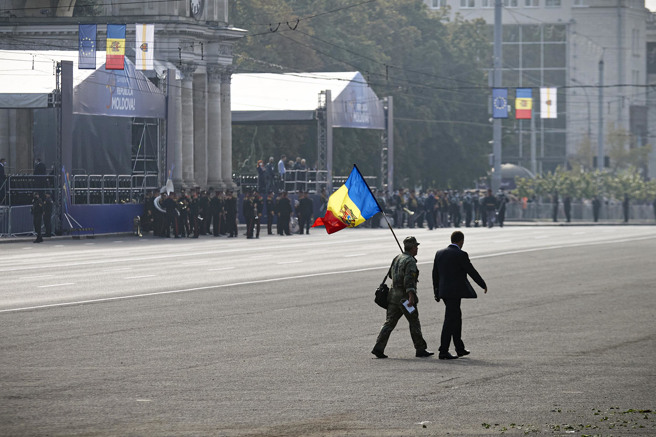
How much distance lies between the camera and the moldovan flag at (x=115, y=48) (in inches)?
1732

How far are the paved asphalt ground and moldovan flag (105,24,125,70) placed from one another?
14.4 m

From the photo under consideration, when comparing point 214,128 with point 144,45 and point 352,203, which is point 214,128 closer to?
point 144,45

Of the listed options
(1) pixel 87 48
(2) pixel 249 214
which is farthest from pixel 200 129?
(1) pixel 87 48

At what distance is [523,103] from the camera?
214ft

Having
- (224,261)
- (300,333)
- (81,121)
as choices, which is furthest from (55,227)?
(300,333)

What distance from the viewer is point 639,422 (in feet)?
35.3

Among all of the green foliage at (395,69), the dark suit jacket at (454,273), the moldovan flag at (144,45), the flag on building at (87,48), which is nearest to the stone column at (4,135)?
the moldovan flag at (144,45)

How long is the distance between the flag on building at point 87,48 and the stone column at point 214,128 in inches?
509

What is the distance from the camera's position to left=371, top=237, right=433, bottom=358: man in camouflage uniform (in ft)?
48.2

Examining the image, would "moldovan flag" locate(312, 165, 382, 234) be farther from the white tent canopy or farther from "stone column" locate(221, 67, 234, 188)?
"stone column" locate(221, 67, 234, 188)

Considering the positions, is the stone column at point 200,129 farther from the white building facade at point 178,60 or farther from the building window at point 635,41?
the building window at point 635,41

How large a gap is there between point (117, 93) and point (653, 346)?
3122cm

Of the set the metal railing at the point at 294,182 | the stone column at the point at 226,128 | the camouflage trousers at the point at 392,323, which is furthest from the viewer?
the stone column at the point at 226,128

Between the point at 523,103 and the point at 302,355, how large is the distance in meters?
51.6
